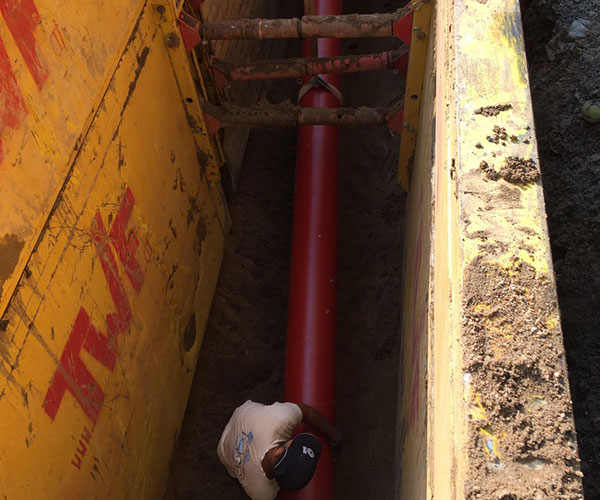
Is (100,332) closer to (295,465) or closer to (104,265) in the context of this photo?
(104,265)

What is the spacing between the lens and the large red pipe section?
11.5 feet

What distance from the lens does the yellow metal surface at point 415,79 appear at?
324 cm

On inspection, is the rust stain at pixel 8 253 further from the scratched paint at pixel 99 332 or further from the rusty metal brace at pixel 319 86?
the rusty metal brace at pixel 319 86

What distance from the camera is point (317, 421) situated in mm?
3289

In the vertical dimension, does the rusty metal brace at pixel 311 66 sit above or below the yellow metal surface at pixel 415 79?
above

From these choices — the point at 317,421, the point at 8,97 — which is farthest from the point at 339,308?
the point at 8,97

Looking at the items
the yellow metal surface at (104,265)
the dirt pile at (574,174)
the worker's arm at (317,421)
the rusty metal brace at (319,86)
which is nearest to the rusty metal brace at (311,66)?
the yellow metal surface at (104,265)

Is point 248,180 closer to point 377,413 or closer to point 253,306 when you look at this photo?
point 253,306

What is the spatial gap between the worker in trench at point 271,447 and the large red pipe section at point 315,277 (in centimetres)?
21

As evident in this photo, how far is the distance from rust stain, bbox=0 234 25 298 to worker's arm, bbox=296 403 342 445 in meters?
1.66

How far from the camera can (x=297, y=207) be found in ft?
13.6

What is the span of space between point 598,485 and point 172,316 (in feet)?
7.81

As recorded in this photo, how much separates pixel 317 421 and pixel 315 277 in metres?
0.93

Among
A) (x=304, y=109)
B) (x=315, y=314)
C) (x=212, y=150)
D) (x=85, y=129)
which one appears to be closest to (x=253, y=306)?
(x=315, y=314)
